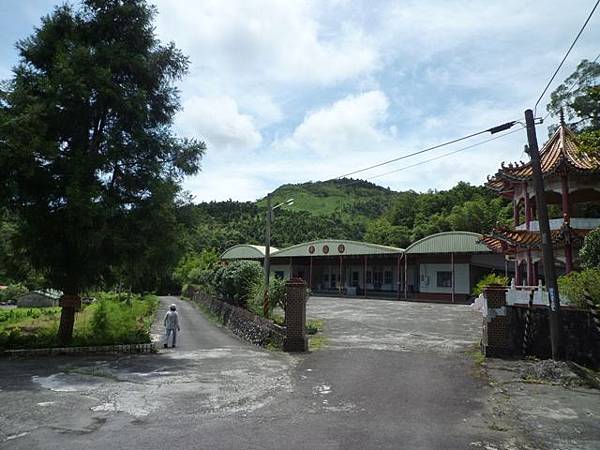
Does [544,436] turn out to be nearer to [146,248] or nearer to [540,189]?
[540,189]

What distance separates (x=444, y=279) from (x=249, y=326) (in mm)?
20439

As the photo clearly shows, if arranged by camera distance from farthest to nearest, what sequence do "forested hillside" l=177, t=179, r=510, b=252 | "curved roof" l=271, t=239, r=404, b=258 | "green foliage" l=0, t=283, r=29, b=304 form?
"green foliage" l=0, t=283, r=29, b=304, "forested hillside" l=177, t=179, r=510, b=252, "curved roof" l=271, t=239, r=404, b=258

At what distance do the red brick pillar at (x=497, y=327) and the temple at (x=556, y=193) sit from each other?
591cm

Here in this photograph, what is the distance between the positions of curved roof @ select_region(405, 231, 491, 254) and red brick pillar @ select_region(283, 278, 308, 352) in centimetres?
1993

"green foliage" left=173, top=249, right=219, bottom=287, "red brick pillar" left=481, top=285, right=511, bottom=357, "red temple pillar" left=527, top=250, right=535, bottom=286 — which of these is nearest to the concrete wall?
"red temple pillar" left=527, top=250, right=535, bottom=286

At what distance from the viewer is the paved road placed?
6117 millimetres

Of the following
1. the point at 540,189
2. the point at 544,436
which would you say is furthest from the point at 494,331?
the point at 544,436

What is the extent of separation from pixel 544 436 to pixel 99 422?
6.12m

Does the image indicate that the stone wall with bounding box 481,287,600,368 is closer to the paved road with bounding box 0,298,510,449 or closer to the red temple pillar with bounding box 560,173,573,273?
the paved road with bounding box 0,298,510,449

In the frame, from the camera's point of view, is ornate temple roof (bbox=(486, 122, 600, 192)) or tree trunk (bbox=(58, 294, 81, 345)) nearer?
tree trunk (bbox=(58, 294, 81, 345))

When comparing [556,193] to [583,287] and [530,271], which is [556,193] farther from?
[583,287]

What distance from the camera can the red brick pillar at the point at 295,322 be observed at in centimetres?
1356

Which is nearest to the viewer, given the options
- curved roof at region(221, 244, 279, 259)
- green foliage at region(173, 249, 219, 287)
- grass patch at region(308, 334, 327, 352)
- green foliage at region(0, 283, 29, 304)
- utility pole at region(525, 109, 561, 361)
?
utility pole at region(525, 109, 561, 361)

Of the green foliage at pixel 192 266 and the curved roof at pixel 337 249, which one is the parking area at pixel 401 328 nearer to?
the curved roof at pixel 337 249
